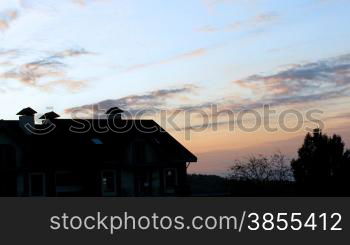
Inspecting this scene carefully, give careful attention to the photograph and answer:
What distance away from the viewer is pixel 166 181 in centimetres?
5203

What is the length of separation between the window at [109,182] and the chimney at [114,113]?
7048 millimetres

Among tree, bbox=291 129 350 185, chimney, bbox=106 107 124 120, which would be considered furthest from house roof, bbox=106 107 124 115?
tree, bbox=291 129 350 185

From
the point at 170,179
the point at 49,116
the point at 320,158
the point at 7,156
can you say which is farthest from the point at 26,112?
the point at 320,158

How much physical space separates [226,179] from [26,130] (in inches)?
633

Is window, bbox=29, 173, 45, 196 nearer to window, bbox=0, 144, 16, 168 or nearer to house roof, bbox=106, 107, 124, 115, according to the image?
window, bbox=0, 144, 16, 168

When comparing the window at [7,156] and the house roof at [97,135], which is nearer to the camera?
the window at [7,156]

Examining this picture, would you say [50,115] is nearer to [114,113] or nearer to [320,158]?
[114,113]

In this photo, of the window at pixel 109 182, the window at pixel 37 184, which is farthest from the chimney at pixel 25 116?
the window at pixel 109 182

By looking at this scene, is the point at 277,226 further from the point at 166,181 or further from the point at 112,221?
the point at 166,181

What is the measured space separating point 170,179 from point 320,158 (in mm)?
11812

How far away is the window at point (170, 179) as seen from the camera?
51812 mm

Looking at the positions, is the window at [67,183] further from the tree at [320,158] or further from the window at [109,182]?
the tree at [320,158]

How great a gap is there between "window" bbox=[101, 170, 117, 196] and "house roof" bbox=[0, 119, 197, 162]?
1.63 meters

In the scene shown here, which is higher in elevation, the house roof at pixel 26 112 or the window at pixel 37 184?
the house roof at pixel 26 112
